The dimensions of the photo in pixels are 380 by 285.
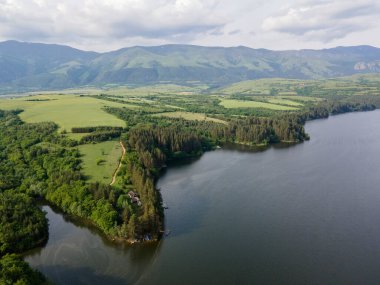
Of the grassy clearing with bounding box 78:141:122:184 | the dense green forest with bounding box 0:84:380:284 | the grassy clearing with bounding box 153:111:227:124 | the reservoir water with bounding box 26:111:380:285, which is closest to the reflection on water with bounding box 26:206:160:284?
the reservoir water with bounding box 26:111:380:285

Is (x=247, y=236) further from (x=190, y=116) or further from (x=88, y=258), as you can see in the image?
(x=190, y=116)

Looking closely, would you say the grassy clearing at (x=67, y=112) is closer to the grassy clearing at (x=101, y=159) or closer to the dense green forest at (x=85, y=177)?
the dense green forest at (x=85, y=177)

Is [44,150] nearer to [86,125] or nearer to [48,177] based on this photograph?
[48,177]

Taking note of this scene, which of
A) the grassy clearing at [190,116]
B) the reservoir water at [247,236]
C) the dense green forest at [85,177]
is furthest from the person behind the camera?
the grassy clearing at [190,116]

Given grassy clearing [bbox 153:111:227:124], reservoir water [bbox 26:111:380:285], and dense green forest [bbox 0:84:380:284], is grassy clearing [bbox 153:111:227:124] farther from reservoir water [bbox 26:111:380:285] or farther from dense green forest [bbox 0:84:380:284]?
reservoir water [bbox 26:111:380:285]

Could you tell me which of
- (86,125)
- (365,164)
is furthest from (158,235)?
(86,125)

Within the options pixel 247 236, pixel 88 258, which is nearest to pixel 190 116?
pixel 247 236

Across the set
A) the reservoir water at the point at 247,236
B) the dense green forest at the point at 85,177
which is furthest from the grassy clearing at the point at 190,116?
the reservoir water at the point at 247,236
